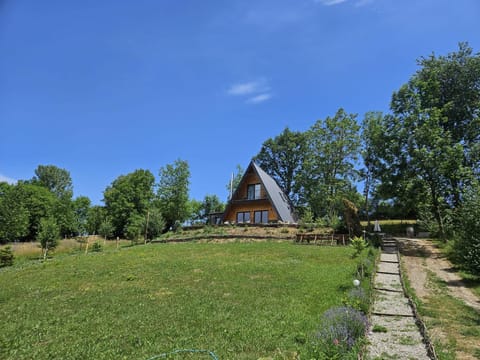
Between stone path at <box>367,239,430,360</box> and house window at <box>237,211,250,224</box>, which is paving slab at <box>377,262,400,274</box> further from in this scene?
house window at <box>237,211,250,224</box>

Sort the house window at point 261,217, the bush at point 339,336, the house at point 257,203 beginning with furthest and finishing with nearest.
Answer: the house window at point 261,217
the house at point 257,203
the bush at point 339,336

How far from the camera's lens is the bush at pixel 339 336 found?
5.17 meters

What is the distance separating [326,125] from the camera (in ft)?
116

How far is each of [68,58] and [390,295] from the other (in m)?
14.5

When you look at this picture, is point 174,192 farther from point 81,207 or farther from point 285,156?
point 81,207

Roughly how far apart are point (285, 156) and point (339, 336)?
143 feet

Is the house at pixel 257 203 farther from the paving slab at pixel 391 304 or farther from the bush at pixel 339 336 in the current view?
the bush at pixel 339 336

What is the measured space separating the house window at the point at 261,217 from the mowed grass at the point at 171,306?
15.6m

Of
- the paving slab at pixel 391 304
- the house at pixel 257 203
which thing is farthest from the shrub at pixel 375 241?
the house at pixel 257 203

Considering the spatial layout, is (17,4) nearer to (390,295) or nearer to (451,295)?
(390,295)

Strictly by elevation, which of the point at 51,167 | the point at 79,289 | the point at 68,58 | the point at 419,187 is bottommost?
the point at 79,289

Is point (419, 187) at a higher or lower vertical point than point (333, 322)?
higher

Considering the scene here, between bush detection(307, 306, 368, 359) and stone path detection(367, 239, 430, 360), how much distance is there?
1.30 feet

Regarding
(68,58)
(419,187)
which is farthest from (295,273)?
(419,187)
